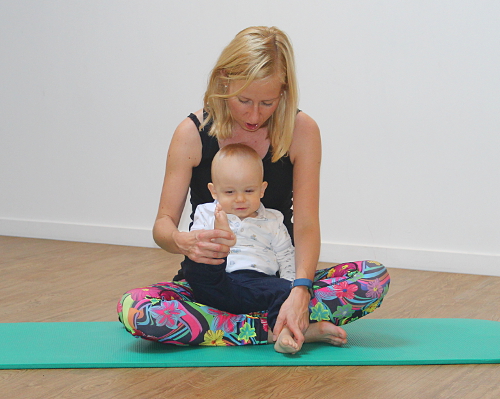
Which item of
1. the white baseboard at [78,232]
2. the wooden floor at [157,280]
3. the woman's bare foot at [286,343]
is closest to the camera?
the wooden floor at [157,280]

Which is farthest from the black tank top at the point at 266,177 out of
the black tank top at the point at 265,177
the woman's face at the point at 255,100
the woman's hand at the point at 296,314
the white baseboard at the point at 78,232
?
the white baseboard at the point at 78,232

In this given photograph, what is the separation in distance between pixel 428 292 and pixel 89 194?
200 centimetres

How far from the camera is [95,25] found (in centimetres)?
355

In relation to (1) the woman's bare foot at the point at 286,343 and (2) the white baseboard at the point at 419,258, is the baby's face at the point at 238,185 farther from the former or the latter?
(2) the white baseboard at the point at 419,258

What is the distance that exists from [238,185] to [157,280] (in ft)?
3.57

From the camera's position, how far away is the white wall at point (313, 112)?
9.44ft

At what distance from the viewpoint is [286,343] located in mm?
1601

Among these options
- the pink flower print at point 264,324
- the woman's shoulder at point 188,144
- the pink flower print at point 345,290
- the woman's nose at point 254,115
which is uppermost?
the woman's nose at point 254,115

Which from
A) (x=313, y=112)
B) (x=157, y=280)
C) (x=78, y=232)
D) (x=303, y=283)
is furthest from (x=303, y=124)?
(x=78, y=232)

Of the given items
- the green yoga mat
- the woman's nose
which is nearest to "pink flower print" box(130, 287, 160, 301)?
the green yoga mat

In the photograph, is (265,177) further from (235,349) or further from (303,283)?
(235,349)

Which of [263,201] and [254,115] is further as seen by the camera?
[263,201]

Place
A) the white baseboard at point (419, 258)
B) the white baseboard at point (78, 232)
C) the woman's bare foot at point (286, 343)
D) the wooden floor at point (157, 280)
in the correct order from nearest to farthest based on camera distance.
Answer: the wooden floor at point (157, 280), the woman's bare foot at point (286, 343), the white baseboard at point (419, 258), the white baseboard at point (78, 232)

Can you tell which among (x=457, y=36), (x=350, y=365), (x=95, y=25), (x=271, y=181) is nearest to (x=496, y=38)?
(x=457, y=36)
